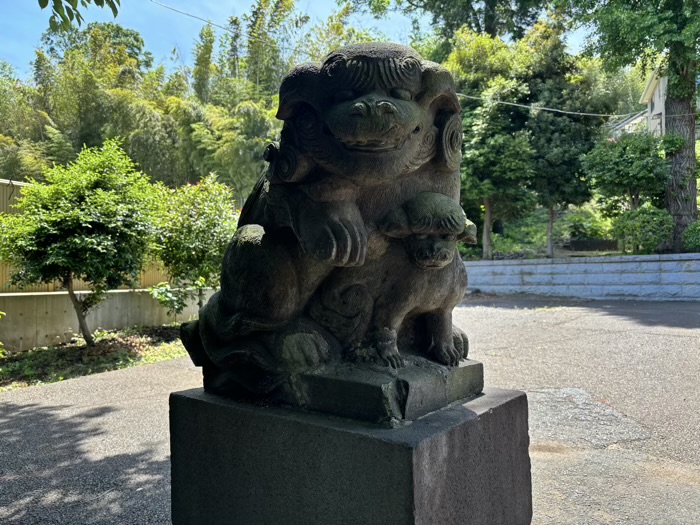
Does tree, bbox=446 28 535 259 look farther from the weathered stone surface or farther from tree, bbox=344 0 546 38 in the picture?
the weathered stone surface

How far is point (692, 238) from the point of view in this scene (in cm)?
895

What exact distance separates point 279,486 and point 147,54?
29.3 m

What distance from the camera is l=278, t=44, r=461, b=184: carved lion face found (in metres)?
1.46

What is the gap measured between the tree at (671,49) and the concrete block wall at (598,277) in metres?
0.99

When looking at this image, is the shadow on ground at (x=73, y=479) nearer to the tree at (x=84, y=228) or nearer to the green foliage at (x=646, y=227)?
the tree at (x=84, y=228)

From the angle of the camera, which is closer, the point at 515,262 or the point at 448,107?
the point at 448,107

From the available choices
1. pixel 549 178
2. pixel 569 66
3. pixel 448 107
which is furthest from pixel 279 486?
pixel 569 66

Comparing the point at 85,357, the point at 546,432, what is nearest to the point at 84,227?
the point at 85,357

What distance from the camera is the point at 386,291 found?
1.72 metres

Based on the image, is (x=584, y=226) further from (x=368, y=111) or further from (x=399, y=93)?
(x=368, y=111)

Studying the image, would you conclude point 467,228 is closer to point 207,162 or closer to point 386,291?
point 386,291

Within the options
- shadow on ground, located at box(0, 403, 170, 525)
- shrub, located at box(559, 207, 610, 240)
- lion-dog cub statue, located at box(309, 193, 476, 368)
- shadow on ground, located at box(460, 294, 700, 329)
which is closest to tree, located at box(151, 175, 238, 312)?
shadow on ground, located at box(0, 403, 170, 525)

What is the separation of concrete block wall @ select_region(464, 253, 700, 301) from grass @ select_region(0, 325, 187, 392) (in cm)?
649

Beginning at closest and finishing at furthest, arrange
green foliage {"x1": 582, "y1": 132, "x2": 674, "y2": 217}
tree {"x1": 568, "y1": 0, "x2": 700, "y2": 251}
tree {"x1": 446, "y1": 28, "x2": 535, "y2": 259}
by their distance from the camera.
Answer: tree {"x1": 568, "y1": 0, "x2": 700, "y2": 251} < green foliage {"x1": 582, "y1": 132, "x2": 674, "y2": 217} < tree {"x1": 446, "y1": 28, "x2": 535, "y2": 259}
